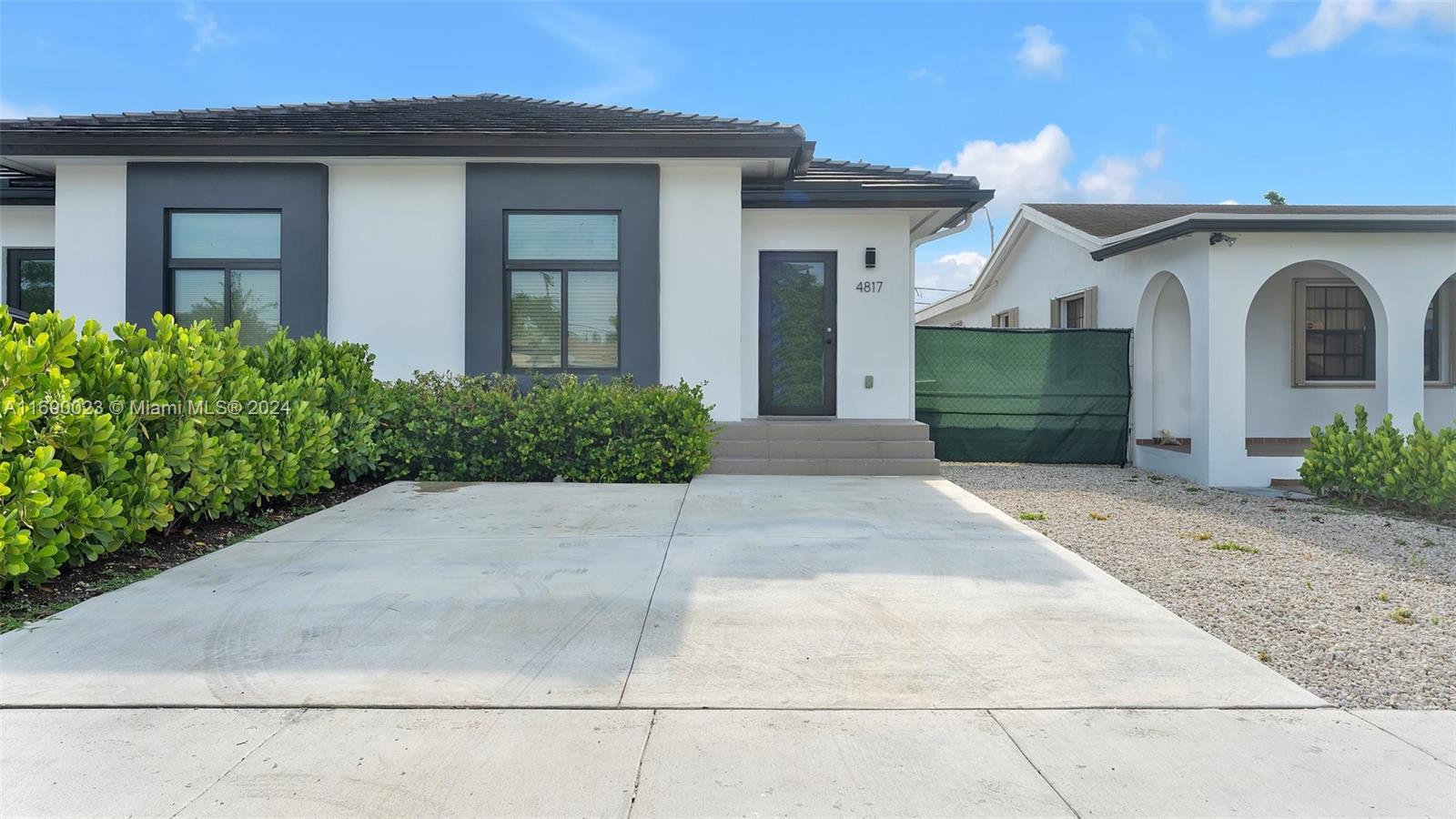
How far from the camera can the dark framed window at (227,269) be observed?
9.23 metres

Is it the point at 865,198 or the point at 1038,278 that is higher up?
the point at 865,198

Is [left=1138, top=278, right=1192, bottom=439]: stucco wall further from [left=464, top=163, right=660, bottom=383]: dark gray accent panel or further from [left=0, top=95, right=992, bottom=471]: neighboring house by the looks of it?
[left=464, top=163, right=660, bottom=383]: dark gray accent panel

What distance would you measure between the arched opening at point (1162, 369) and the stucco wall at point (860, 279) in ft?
10.9

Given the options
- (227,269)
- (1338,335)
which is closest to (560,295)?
(227,269)

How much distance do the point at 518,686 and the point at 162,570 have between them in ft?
9.95

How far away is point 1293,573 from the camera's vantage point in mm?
5070

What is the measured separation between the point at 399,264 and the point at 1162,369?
393 inches

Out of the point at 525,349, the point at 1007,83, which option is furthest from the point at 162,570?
the point at 1007,83

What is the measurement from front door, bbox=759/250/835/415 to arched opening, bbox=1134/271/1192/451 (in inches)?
170

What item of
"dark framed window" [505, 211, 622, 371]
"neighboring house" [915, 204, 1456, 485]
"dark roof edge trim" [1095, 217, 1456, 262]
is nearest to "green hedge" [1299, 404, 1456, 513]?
"neighboring house" [915, 204, 1456, 485]

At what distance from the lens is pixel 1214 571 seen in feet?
16.7

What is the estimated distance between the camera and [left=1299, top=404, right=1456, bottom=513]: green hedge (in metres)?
7.06

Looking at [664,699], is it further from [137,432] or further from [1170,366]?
[1170,366]

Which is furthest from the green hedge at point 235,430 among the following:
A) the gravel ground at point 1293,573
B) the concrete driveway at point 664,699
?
the gravel ground at point 1293,573
